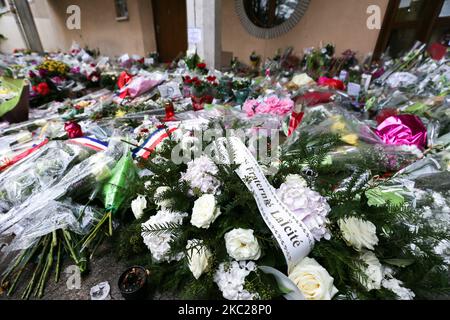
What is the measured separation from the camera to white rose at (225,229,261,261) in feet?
2.89

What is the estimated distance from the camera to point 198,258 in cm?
93

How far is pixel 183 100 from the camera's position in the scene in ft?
9.34

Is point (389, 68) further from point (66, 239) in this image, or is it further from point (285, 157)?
point (66, 239)

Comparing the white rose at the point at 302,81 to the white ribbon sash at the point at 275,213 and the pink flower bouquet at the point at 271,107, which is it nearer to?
the pink flower bouquet at the point at 271,107

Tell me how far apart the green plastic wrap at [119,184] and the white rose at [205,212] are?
1.85 feet

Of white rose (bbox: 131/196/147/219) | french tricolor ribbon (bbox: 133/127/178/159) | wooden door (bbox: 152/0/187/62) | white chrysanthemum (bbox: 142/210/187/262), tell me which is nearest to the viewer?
white chrysanthemum (bbox: 142/210/187/262)

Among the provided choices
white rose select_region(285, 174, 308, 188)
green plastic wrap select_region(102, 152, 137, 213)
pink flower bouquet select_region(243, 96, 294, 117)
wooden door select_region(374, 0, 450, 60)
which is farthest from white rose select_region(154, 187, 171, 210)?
wooden door select_region(374, 0, 450, 60)

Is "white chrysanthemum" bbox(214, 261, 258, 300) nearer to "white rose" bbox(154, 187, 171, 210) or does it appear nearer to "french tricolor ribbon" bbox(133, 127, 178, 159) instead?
"white rose" bbox(154, 187, 171, 210)

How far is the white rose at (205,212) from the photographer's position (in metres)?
0.93

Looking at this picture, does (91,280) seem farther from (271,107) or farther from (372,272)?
(271,107)

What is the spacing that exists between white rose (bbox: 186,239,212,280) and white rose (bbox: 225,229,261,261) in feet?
0.34
